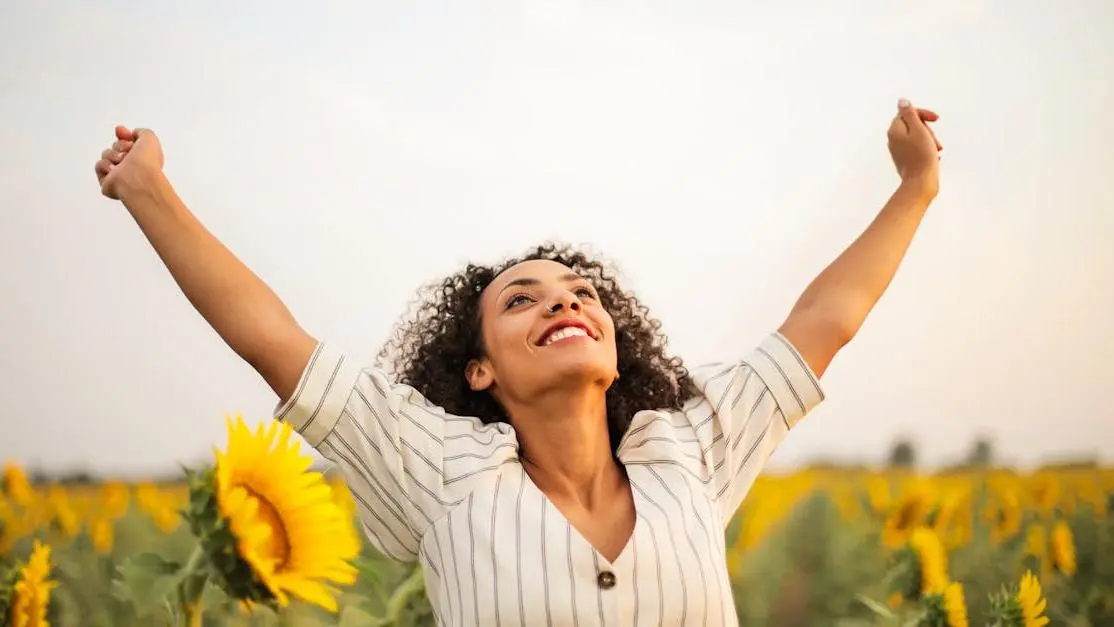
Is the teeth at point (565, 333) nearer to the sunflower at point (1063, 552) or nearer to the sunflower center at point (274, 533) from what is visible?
the sunflower center at point (274, 533)

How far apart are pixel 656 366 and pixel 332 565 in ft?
1.94

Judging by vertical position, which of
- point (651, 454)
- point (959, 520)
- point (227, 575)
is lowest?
point (227, 575)

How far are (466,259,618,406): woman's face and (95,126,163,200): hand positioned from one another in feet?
1.36

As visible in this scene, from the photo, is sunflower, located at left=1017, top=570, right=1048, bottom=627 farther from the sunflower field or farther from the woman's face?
the woman's face

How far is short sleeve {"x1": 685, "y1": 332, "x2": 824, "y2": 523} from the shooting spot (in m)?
1.36

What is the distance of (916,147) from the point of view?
5.01 ft

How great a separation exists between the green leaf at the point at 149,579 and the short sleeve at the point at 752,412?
602 mm

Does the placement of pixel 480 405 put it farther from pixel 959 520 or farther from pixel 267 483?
pixel 959 520

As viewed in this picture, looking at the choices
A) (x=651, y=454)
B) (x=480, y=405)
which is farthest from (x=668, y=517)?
(x=480, y=405)

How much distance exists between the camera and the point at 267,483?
110 centimetres

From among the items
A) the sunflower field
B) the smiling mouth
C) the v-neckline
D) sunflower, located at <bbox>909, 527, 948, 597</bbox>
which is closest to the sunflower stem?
the sunflower field

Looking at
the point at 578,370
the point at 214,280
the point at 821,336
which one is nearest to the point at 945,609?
the point at 821,336

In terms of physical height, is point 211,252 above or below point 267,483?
above

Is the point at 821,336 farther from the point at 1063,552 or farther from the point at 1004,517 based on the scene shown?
the point at 1004,517
